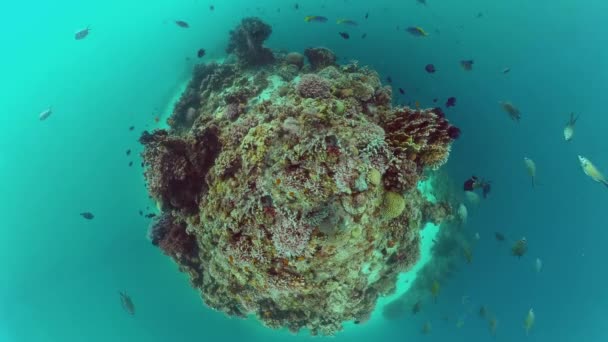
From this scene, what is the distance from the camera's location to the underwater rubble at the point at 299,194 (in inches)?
205

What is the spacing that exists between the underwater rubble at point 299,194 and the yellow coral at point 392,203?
0.02 metres

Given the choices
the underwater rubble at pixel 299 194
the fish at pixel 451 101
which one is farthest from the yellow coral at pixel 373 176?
the fish at pixel 451 101

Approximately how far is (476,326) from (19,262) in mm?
24321

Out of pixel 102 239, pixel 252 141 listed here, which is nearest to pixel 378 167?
pixel 252 141

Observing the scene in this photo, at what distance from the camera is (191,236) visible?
761cm

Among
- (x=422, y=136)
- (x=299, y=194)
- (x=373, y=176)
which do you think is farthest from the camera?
(x=422, y=136)

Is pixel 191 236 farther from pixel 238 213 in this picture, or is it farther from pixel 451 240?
pixel 451 240

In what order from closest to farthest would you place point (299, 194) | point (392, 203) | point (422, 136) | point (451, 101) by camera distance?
point (299, 194) → point (422, 136) → point (392, 203) → point (451, 101)

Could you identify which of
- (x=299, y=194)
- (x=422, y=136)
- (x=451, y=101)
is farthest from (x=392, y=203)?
(x=451, y=101)

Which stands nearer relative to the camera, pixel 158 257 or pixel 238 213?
pixel 238 213

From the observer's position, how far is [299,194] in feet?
16.7

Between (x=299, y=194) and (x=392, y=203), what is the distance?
1.76 m

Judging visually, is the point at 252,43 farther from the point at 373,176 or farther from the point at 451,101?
the point at 373,176

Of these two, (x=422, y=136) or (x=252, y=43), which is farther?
(x=252, y=43)
